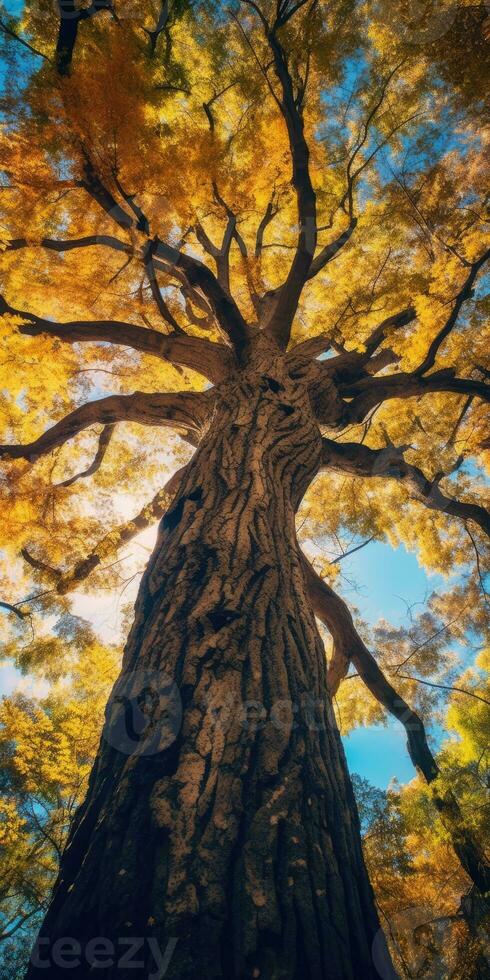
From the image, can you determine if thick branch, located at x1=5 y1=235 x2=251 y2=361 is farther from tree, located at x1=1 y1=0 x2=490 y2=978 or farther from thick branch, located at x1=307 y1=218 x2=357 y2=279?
thick branch, located at x1=307 y1=218 x2=357 y2=279

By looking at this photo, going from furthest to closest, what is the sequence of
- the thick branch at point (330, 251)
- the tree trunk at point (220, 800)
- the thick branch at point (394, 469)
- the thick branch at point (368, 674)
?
the thick branch at point (330, 251), the thick branch at point (394, 469), the thick branch at point (368, 674), the tree trunk at point (220, 800)

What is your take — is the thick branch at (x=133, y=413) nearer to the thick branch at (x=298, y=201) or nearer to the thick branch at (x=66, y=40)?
the thick branch at (x=298, y=201)

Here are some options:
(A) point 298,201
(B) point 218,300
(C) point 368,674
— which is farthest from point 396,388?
(C) point 368,674

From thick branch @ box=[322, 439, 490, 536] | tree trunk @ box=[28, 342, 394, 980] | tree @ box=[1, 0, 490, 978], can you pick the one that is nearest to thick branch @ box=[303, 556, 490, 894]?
tree @ box=[1, 0, 490, 978]

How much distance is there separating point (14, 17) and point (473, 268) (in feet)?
19.9

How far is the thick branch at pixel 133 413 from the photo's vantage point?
4.20 meters

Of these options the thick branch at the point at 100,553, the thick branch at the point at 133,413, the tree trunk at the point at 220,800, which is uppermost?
the thick branch at the point at 133,413

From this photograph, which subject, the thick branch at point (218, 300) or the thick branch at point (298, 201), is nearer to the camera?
the thick branch at point (218, 300)

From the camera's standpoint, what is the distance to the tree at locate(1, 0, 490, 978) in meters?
1.17

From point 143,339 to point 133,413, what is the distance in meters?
0.92

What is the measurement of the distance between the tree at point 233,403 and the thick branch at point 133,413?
0.03 metres

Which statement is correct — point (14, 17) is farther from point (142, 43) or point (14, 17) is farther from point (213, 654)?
point (213, 654)

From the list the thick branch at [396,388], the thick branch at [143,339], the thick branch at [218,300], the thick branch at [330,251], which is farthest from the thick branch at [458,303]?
the thick branch at [330,251]

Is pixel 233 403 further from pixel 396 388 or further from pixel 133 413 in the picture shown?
pixel 396 388
